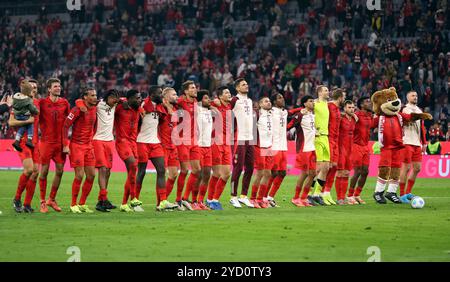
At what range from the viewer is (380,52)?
41.5 meters

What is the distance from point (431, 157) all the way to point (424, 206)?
1360cm

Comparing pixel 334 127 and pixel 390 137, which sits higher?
pixel 334 127

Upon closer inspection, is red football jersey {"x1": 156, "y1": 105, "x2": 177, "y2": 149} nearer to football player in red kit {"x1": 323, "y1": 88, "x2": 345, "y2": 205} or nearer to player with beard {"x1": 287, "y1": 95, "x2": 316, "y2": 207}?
player with beard {"x1": 287, "y1": 95, "x2": 316, "y2": 207}

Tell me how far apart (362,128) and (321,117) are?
181 cm

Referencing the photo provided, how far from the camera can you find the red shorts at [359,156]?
23.6m

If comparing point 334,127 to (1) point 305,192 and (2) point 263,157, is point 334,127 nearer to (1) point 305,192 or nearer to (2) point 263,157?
(1) point 305,192

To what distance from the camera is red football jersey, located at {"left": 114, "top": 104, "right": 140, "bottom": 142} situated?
66.7 ft

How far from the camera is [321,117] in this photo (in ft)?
73.8

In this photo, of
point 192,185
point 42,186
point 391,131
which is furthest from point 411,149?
point 42,186

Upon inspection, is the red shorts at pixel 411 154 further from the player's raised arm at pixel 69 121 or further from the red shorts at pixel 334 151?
the player's raised arm at pixel 69 121

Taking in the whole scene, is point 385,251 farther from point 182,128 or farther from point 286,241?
point 182,128

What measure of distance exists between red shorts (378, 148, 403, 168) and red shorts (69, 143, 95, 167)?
7011mm
